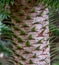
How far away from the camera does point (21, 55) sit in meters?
0.76

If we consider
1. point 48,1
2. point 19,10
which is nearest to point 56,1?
point 48,1

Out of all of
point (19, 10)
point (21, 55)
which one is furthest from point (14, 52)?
point (19, 10)

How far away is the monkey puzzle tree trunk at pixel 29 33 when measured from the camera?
745 mm

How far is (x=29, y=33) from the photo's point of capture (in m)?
0.75

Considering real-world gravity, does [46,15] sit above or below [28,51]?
above

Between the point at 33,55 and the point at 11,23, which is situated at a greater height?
the point at 11,23

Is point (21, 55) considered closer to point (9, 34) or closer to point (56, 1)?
point (9, 34)

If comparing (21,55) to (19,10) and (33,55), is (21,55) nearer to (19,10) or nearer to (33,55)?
(33,55)

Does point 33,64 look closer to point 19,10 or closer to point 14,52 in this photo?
point 14,52

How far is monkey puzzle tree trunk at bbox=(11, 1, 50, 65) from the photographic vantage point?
745 mm

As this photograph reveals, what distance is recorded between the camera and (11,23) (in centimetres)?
77

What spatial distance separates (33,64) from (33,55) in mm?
29

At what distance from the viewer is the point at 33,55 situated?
0.76 m

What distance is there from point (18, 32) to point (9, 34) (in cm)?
3
